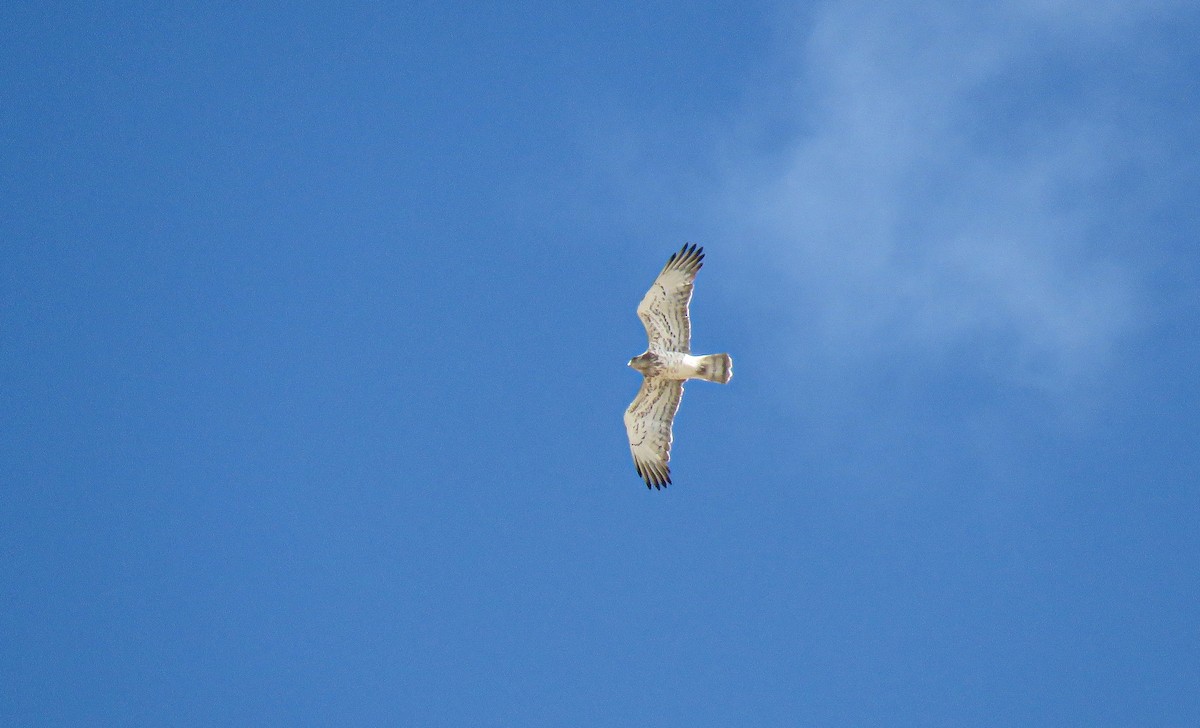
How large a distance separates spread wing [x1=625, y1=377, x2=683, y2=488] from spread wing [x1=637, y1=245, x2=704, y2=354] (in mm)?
714

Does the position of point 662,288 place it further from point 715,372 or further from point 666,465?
point 666,465

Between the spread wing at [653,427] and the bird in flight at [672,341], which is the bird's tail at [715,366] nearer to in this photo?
the bird in flight at [672,341]

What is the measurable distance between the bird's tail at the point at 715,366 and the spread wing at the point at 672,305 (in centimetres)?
36

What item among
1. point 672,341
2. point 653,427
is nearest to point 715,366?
point 672,341

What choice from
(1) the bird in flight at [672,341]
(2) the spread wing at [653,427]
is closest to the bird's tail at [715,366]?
(1) the bird in flight at [672,341]

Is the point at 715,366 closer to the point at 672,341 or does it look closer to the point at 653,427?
the point at 672,341

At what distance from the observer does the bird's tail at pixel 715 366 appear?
73.8 feet

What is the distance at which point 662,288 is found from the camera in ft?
74.0

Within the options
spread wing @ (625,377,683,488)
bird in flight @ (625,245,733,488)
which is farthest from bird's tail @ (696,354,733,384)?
spread wing @ (625,377,683,488)

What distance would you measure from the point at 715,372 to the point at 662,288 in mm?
1613

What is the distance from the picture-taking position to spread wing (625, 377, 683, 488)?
23062 millimetres

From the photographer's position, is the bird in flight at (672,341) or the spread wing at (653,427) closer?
the bird in flight at (672,341)

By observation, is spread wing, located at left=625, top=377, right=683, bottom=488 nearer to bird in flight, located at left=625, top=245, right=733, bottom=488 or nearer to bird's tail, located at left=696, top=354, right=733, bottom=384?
bird in flight, located at left=625, top=245, right=733, bottom=488

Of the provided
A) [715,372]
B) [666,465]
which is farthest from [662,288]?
[666,465]
